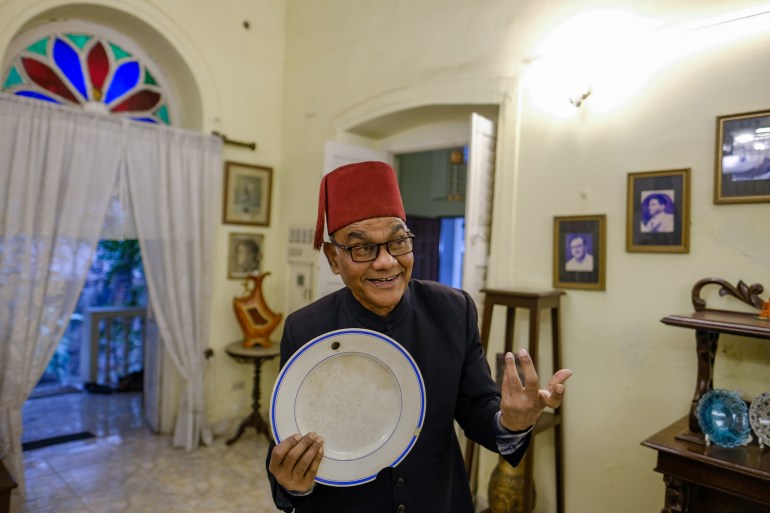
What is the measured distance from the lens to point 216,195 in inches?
156

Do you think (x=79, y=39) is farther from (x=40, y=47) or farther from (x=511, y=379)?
(x=511, y=379)

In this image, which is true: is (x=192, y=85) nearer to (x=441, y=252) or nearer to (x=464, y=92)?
(x=464, y=92)

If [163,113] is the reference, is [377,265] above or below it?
below

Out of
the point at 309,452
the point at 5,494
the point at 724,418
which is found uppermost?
the point at 309,452

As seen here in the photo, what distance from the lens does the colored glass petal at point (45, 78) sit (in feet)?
11.4

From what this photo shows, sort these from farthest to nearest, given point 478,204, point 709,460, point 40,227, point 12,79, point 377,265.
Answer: point 12,79 < point 40,227 < point 478,204 < point 709,460 < point 377,265

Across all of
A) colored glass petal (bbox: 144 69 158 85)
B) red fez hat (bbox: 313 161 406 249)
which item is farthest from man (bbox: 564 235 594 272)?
colored glass petal (bbox: 144 69 158 85)

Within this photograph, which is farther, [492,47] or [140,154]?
[140,154]

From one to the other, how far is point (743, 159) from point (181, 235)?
3439 mm

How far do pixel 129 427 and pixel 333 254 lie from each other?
375 cm

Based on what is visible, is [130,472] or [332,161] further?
[332,161]

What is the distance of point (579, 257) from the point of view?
256 centimetres

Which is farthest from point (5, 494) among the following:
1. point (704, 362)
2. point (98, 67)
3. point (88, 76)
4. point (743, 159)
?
point (743, 159)

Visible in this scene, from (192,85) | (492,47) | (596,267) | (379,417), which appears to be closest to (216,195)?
(192,85)
